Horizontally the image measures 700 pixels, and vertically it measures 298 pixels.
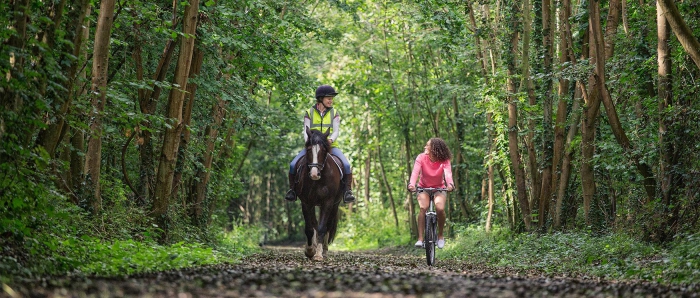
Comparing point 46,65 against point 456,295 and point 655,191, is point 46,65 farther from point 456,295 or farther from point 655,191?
point 655,191

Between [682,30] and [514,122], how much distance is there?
29.6 feet

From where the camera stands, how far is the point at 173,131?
15.1 metres

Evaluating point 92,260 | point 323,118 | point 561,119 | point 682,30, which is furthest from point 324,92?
point 561,119

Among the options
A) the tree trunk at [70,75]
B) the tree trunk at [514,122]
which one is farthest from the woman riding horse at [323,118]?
the tree trunk at [514,122]

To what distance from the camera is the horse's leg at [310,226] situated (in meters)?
14.4

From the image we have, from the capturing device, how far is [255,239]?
39.3m

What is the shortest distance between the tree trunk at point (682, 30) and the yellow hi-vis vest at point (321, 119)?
5584mm

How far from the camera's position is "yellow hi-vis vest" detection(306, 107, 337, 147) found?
45.8 ft

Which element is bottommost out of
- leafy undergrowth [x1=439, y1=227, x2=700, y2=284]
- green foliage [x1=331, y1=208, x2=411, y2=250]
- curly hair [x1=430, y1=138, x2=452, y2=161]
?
green foliage [x1=331, y1=208, x2=411, y2=250]

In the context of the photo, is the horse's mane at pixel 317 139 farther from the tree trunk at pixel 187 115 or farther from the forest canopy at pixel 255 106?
the tree trunk at pixel 187 115

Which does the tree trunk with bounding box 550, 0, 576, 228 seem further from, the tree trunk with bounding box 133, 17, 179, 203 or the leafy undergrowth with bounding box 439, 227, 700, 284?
the tree trunk with bounding box 133, 17, 179, 203

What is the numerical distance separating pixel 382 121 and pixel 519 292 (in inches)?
1216

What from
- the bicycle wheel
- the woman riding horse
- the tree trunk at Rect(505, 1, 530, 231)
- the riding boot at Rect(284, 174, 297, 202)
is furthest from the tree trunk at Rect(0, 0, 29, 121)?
the tree trunk at Rect(505, 1, 530, 231)

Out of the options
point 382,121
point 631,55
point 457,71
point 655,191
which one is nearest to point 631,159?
point 655,191
